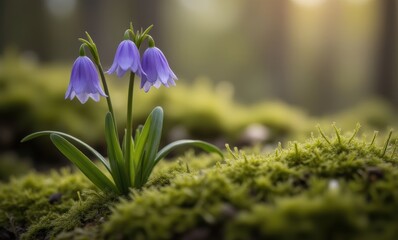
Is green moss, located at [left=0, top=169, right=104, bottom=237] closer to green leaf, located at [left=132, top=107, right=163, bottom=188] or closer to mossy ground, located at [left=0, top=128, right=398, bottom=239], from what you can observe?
mossy ground, located at [left=0, top=128, right=398, bottom=239]

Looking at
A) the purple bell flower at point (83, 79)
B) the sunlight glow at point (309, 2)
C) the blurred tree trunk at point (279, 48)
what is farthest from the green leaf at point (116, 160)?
the sunlight glow at point (309, 2)

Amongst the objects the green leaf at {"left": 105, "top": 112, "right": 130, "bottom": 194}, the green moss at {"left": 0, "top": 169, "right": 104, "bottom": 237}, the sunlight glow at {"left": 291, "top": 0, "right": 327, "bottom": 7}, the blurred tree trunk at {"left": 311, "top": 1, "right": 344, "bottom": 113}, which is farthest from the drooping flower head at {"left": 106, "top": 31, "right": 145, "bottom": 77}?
the sunlight glow at {"left": 291, "top": 0, "right": 327, "bottom": 7}

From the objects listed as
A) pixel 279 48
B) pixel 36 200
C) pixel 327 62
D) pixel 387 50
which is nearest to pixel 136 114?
pixel 36 200

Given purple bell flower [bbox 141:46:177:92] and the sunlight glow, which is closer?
purple bell flower [bbox 141:46:177:92]

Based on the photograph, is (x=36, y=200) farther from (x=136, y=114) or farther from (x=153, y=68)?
(x=136, y=114)

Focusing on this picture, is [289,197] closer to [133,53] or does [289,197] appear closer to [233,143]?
[133,53]

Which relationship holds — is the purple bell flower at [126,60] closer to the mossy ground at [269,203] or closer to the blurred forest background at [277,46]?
the mossy ground at [269,203]
